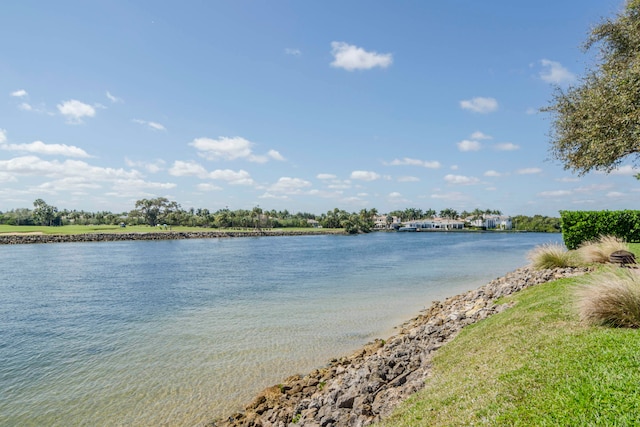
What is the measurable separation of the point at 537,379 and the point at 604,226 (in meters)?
24.6

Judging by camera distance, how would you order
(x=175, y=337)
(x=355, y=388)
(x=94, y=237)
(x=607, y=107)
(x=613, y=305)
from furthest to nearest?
(x=94, y=237) → (x=175, y=337) → (x=607, y=107) → (x=355, y=388) → (x=613, y=305)

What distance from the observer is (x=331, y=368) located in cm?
1153

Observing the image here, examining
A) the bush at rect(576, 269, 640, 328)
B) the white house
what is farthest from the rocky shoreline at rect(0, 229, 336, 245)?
the white house

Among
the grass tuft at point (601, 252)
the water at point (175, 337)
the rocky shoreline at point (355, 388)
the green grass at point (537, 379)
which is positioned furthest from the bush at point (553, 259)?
the green grass at point (537, 379)

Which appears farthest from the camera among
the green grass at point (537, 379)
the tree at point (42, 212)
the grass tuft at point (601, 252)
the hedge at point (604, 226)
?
the tree at point (42, 212)

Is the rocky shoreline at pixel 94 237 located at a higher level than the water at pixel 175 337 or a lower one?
higher

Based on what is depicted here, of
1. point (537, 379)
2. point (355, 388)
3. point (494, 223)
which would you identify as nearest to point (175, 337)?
point (355, 388)

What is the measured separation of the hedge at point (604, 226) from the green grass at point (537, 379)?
65.2 feet

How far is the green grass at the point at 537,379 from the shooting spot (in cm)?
432

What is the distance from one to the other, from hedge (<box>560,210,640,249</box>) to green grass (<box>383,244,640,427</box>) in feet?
65.2

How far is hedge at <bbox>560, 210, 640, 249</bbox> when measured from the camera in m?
23.9

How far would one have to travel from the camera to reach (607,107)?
1198 centimetres

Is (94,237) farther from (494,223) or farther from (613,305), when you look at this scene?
(494,223)

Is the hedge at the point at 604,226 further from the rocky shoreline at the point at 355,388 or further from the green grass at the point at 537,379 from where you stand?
the green grass at the point at 537,379
